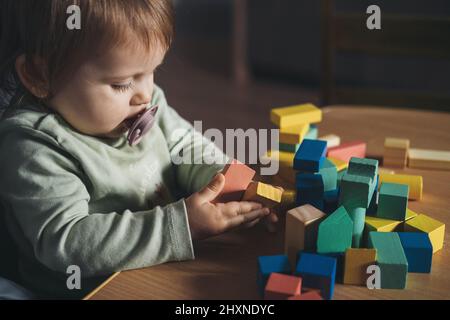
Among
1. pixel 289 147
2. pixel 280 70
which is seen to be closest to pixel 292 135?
pixel 289 147

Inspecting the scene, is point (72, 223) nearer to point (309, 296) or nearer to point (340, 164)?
point (309, 296)

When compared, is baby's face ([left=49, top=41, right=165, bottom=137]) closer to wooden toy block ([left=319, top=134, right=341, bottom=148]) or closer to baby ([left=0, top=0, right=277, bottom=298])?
baby ([left=0, top=0, right=277, bottom=298])

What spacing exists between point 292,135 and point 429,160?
22 centimetres

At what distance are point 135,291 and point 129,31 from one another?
0.30 metres

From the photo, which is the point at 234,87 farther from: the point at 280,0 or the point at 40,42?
the point at 40,42

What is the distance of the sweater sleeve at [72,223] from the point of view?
670 mm

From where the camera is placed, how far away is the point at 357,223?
0.67 m

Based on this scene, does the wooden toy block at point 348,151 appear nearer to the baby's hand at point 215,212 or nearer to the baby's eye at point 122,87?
the baby's hand at point 215,212

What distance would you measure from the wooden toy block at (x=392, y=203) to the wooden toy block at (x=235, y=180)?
157 millimetres

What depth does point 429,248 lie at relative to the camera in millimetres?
649

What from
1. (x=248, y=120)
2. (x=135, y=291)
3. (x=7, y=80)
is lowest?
(x=248, y=120)

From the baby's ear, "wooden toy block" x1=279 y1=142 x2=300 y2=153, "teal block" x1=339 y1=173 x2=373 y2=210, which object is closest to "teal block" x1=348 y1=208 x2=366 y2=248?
"teal block" x1=339 y1=173 x2=373 y2=210

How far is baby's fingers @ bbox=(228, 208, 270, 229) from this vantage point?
721 mm
